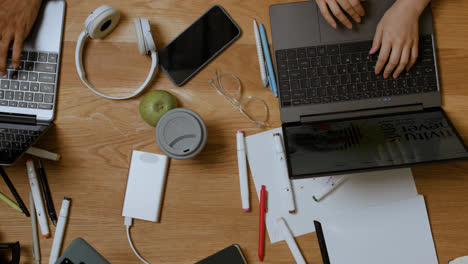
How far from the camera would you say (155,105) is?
0.76 m

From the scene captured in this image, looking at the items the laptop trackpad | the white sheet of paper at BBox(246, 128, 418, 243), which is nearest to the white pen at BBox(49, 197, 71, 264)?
the white sheet of paper at BBox(246, 128, 418, 243)

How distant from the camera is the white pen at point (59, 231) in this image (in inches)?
31.0

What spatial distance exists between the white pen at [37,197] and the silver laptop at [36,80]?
0.32 ft

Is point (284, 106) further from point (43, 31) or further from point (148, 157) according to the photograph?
point (43, 31)

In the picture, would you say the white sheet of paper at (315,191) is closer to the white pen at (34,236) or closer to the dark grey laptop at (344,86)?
the dark grey laptop at (344,86)

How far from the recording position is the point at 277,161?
81cm

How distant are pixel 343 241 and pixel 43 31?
91 cm

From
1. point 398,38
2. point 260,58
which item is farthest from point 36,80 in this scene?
point 398,38

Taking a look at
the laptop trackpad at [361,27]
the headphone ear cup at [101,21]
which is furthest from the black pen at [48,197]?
the laptop trackpad at [361,27]

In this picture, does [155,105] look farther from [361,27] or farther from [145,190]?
[361,27]

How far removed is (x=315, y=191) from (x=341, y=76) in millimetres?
289

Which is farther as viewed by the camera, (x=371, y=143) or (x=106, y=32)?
(x=106, y=32)

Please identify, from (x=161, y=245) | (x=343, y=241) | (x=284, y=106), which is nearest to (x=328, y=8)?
(x=284, y=106)

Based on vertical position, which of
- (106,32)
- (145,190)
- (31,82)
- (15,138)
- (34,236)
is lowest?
(34,236)
